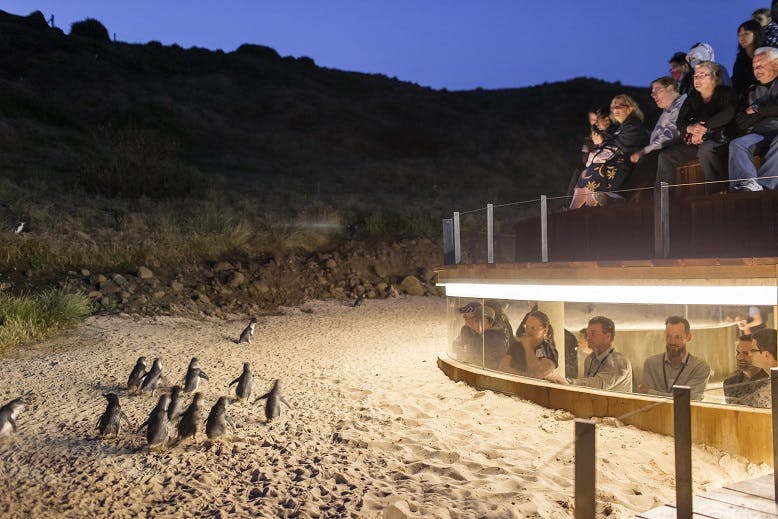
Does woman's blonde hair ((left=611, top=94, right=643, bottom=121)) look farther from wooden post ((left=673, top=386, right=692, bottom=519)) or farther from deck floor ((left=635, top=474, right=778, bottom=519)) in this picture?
wooden post ((left=673, top=386, right=692, bottom=519))

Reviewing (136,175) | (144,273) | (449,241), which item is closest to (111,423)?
(449,241)

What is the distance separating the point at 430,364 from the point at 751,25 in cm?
632

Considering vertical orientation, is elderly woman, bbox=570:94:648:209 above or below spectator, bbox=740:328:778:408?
above

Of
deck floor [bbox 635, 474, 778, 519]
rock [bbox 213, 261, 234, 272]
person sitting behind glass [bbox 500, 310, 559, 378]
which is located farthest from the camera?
rock [bbox 213, 261, 234, 272]

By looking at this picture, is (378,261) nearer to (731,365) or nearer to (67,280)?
(67,280)

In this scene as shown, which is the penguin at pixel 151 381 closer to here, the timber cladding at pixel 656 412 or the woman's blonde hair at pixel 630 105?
the timber cladding at pixel 656 412

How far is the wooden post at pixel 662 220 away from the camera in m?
7.24

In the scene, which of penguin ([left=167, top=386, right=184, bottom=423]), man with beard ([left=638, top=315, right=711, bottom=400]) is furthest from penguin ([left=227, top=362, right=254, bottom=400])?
man with beard ([left=638, top=315, right=711, bottom=400])

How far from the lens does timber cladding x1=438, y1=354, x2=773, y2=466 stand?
250 inches

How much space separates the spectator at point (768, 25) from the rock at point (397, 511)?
6585 mm

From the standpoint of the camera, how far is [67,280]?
1527cm

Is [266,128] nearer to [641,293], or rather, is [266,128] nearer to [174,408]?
[174,408]

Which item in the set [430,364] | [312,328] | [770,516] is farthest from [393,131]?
[770,516]

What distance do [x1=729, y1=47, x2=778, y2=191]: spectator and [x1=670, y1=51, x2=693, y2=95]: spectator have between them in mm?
1485
